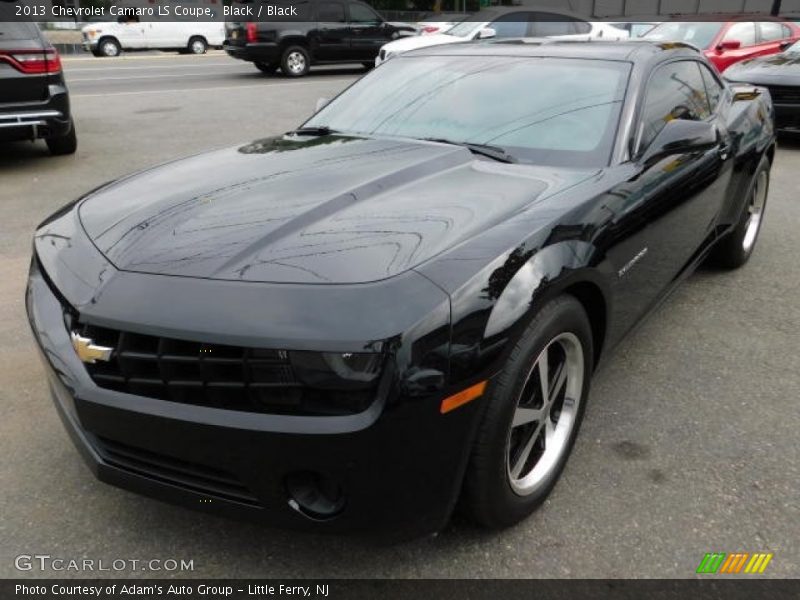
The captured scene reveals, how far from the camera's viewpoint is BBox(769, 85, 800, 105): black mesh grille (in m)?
8.49

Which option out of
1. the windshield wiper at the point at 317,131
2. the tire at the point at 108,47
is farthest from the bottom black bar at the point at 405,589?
the tire at the point at 108,47

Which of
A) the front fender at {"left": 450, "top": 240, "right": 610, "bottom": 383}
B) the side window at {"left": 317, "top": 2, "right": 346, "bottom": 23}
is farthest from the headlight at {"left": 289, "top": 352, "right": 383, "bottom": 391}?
the side window at {"left": 317, "top": 2, "right": 346, "bottom": 23}

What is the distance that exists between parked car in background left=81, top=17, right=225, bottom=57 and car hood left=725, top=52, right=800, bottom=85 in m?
22.0

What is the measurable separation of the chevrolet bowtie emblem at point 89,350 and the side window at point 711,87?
11.9ft

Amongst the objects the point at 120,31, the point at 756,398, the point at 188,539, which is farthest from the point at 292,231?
the point at 120,31

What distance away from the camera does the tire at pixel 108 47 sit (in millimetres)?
24875

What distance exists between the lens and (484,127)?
123 inches

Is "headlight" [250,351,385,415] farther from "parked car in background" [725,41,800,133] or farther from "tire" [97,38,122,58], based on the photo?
"tire" [97,38,122,58]

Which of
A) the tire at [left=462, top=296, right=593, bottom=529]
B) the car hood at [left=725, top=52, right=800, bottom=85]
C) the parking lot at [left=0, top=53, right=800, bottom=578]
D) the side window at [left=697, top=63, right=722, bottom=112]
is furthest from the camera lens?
the car hood at [left=725, top=52, right=800, bottom=85]

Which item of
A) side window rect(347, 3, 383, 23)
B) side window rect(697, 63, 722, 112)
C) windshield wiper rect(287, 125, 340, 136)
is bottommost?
windshield wiper rect(287, 125, 340, 136)

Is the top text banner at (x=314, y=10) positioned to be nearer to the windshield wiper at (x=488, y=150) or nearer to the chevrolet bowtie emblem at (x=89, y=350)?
the windshield wiper at (x=488, y=150)

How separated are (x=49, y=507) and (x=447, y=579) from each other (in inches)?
55.1

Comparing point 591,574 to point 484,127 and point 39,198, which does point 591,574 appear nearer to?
point 484,127

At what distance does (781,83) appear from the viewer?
28.1 feet
